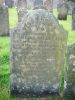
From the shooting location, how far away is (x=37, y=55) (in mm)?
8227

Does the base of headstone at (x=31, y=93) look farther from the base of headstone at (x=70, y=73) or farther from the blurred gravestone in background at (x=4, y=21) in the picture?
the blurred gravestone in background at (x=4, y=21)

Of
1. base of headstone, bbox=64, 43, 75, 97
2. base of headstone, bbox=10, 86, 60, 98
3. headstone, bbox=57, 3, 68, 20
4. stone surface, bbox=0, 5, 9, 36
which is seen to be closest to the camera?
base of headstone, bbox=64, 43, 75, 97

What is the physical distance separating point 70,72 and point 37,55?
33.2 inches

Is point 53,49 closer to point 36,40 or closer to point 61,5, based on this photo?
point 36,40

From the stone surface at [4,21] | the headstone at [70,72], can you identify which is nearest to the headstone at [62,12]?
the stone surface at [4,21]

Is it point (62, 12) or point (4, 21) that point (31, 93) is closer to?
point (4, 21)

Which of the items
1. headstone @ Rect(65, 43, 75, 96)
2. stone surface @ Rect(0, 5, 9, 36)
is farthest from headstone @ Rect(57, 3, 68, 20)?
headstone @ Rect(65, 43, 75, 96)

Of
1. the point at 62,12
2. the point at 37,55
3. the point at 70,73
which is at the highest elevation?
the point at 37,55

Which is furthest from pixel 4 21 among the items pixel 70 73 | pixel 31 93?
pixel 70 73

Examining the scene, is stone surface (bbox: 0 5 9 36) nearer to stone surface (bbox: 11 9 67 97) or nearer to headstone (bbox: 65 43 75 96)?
stone surface (bbox: 11 9 67 97)

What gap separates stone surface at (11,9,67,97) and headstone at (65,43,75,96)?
0.15 m

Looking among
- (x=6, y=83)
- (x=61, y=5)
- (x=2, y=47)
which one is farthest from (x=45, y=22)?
(x=61, y=5)

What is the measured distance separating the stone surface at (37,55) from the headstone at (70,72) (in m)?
0.15

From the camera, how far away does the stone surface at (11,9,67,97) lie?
8.05 metres
